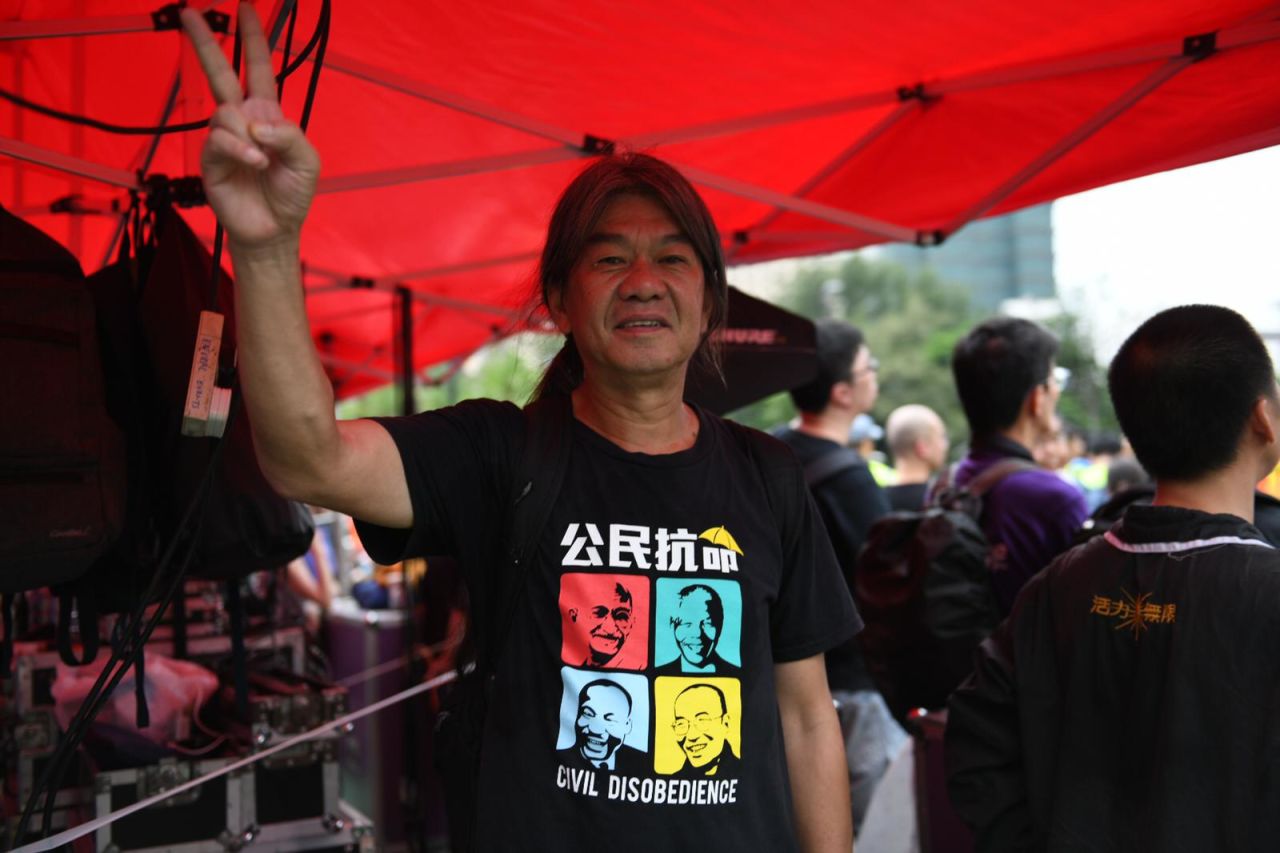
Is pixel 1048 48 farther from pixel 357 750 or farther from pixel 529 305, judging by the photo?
pixel 357 750

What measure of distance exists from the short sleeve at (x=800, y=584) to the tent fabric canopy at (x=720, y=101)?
563 millimetres

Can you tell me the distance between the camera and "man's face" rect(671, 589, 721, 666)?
1743 mm

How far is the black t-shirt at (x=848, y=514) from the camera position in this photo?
166 inches

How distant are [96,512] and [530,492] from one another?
2.77 feet

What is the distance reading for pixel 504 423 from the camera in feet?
5.92

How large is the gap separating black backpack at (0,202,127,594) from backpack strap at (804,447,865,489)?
262cm

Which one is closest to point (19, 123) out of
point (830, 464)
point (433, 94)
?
point (433, 94)

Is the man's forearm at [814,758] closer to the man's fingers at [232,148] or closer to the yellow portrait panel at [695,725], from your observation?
the yellow portrait panel at [695,725]

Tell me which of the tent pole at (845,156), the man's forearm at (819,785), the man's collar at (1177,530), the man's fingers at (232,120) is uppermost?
the tent pole at (845,156)

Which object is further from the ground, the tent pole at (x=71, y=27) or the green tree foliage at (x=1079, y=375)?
the green tree foliage at (x=1079, y=375)

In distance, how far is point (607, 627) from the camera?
5.65 ft

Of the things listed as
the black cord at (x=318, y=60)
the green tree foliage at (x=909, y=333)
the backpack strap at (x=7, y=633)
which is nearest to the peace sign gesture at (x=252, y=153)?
the black cord at (x=318, y=60)

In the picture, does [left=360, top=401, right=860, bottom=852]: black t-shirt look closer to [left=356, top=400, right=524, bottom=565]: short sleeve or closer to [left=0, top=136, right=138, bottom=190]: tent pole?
[left=356, top=400, right=524, bottom=565]: short sleeve

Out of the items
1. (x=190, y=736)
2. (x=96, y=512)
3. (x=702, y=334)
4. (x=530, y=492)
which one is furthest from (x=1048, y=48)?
(x=190, y=736)
